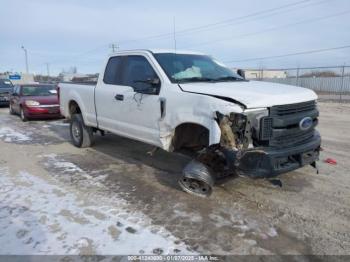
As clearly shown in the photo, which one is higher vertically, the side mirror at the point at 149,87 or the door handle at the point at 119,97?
the side mirror at the point at 149,87

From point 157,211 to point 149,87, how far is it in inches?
79.5

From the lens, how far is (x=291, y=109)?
4.39 m

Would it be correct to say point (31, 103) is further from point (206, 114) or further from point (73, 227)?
point (206, 114)

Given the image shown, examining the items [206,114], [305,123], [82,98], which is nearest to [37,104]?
[82,98]

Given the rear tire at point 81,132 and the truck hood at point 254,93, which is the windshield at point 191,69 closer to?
the truck hood at point 254,93

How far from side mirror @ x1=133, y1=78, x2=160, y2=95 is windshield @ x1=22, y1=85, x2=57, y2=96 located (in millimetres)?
10120

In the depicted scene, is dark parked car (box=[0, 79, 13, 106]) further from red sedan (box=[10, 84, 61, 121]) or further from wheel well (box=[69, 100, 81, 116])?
wheel well (box=[69, 100, 81, 116])

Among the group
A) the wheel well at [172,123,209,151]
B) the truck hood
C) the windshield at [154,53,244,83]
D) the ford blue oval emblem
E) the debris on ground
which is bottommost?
the debris on ground

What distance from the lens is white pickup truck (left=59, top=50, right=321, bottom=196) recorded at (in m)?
4.14

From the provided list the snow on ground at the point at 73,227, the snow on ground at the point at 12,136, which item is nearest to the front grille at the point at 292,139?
the snow on ground at the point at 73,227

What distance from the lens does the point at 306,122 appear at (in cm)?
454

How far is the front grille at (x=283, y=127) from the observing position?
4.15 meters

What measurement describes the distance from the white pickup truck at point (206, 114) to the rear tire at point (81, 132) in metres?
1.27

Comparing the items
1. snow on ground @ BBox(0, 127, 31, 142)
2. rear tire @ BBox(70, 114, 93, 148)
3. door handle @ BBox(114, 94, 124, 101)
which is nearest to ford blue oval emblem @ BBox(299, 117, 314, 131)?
door handle @ BBox(114, 94, 124, 101)
